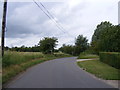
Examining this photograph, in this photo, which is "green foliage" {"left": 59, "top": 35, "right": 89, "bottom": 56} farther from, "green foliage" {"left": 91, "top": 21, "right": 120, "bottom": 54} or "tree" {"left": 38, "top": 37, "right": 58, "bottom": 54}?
"green foliage" {"left": 91, "top": 21, "right": 120, "bottom": 54}

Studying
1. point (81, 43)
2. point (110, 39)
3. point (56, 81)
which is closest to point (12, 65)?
point (56, 81)

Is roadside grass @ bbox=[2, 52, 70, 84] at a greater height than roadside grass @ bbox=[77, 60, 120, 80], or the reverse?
roadside grass @ bbox=[2, 52, 70, 84]

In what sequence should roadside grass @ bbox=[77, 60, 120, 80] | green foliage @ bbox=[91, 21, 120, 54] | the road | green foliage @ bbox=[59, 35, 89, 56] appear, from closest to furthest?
the road
roadside grass @ bbox=[77, 60, 120, 80]
green foliage @ bbox=[91, 21, 120, 54]
green foliage @ bbox=[59, 35, 89, 56]

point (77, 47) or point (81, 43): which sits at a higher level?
point (81, 43)

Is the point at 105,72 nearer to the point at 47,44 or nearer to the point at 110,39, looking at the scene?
the point at 110,39

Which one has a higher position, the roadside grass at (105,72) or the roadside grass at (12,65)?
the roadside grass at (12,65)

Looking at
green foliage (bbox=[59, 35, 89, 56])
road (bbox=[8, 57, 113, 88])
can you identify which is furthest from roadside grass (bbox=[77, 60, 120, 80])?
green foliage (bbox=[59, 35, 89, 56])

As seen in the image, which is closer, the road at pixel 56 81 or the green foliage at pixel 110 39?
the road at pixel 56 81

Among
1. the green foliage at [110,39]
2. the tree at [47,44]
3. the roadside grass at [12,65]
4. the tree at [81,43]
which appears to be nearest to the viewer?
the roadside grass at [12,65]

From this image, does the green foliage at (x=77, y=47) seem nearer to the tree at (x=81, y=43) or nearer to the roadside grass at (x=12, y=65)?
the tree at (x=81, y=43)

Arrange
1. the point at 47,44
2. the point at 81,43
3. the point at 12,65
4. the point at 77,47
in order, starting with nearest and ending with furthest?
the point at 12,65, the point at 47,44, the point at 77,47, the point at 81,43

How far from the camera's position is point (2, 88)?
29.1 feet

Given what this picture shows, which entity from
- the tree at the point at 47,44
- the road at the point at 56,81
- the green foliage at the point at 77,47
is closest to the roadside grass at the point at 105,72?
the road at the point at 56,81

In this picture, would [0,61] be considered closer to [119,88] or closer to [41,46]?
[119,88]
